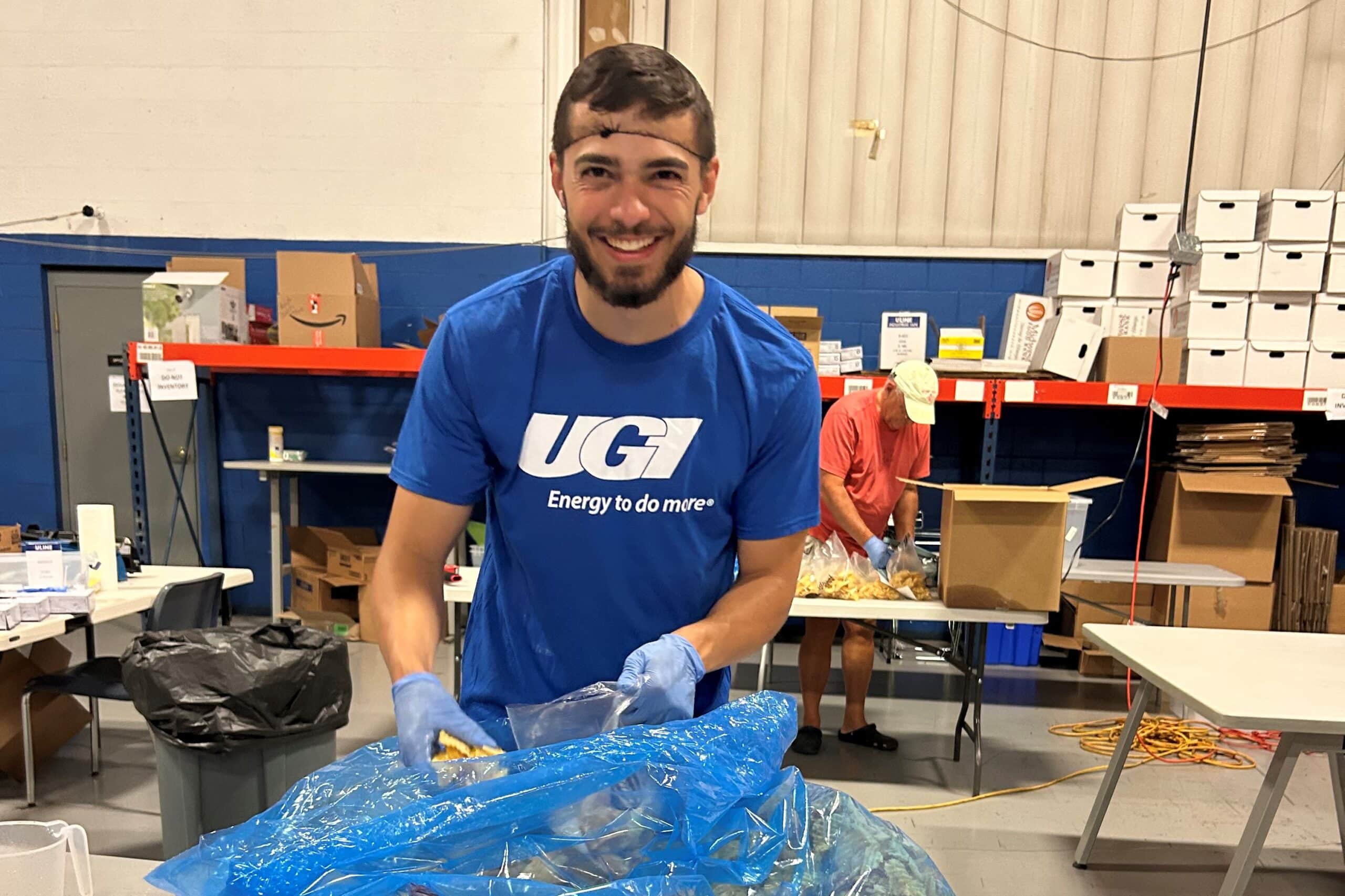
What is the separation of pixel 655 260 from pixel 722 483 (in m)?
0.31

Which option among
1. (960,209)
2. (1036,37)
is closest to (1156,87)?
(1036,37)

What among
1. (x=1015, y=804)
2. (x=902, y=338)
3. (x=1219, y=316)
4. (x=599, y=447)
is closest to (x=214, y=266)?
(x=902, y=338)

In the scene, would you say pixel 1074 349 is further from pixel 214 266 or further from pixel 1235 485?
pixel 214 266

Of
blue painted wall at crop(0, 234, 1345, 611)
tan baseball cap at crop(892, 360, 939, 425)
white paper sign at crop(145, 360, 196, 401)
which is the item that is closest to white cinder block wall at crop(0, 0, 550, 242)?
blue painted wall at crop(0, 234, 1345, 611)

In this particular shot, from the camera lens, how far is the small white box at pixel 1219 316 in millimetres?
3709

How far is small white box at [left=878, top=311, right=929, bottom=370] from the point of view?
4.07 meters

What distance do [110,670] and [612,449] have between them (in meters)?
2.61

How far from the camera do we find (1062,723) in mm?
3473

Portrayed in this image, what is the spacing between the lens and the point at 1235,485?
146 inches

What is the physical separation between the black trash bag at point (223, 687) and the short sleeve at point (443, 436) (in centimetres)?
131

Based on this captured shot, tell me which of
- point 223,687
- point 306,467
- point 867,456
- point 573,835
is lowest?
point 223,687

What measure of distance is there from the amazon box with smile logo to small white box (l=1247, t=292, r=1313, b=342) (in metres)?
4.45

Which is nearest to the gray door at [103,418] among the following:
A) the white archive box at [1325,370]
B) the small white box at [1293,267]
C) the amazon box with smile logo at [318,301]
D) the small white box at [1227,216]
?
the amazon box with smile logo at [318,301]

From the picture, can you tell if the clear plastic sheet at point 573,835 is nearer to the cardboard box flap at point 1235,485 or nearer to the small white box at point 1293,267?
the cardboard box flap at point 1235,485
